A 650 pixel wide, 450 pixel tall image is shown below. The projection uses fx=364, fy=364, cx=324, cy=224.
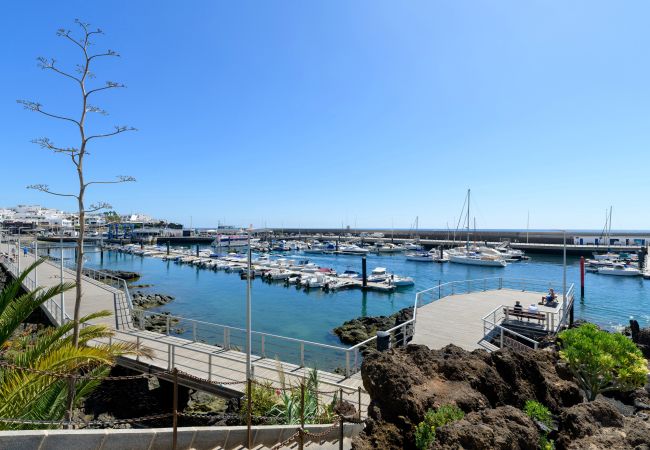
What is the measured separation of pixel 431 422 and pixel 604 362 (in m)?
5.74

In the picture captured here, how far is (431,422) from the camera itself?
5.73 meters

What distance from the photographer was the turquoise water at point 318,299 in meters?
30.5

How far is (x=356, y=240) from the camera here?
118m

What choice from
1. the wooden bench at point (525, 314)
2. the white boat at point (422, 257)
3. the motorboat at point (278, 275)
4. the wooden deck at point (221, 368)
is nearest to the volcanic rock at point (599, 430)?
the wooden deck at point (221, 368)

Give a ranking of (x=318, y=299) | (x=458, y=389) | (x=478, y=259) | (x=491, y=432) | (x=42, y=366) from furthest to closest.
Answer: (x=478, y=259) → (x=318, y=299) → (x=458, y=389) → (x=42, y=366) → (x=491, y=432)

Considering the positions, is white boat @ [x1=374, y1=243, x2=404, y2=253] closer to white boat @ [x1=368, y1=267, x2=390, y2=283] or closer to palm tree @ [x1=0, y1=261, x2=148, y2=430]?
white boat @ [x1=368, y1=267, x2=390, y2=283]

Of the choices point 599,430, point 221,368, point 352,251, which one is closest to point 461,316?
point 221,368

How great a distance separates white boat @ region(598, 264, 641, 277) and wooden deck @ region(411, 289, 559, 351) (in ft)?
141

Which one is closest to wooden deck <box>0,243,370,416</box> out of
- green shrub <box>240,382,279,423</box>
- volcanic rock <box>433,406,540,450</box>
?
green shrub <box>240,382,279,423</box>

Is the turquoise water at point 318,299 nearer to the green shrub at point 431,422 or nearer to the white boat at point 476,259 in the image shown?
the white boat at point 476,259

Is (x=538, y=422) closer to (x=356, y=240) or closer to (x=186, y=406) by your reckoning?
(x=186, y=406)

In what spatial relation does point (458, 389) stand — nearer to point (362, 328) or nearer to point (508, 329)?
point (508, 329)

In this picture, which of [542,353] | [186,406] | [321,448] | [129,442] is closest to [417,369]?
[321,448]

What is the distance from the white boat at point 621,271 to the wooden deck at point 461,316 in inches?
1696
